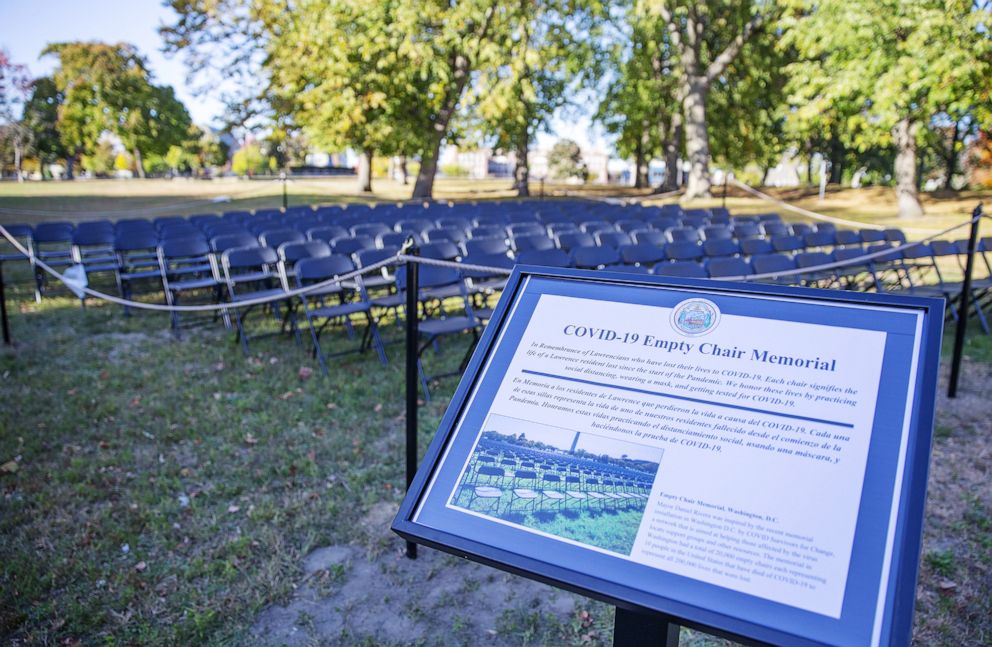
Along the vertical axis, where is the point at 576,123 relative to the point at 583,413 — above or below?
above

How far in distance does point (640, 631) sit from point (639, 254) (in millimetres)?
6638

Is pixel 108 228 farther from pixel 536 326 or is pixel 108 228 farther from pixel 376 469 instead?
pixel 536 326

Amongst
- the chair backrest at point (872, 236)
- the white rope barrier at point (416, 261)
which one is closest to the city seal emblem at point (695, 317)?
the white rope barrier at point (416, 261)

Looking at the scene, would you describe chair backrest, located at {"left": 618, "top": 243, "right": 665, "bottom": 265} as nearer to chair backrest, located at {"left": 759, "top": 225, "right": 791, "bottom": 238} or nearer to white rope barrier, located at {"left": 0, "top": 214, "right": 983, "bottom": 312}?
white rope barrier, located at {"left": 0, "top": 214, "right": 983, "bottom": 312}

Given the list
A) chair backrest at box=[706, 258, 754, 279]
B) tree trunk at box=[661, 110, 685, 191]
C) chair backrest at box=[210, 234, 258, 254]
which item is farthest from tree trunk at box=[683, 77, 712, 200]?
chair backrest at box=[706, 258, 754, 279]

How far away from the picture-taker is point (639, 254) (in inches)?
312

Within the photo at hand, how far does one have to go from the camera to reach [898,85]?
→ 56.3 ft

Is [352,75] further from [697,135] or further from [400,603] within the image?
[400,603]

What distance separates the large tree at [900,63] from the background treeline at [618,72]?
5 centimetres

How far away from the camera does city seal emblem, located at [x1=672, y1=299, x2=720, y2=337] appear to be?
170 cm

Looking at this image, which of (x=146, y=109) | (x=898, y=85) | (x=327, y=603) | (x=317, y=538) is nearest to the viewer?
(x=327, y=603)

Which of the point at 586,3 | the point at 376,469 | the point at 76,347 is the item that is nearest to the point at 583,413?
the point at 376,469

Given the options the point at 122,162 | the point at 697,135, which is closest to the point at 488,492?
the point at 697,135

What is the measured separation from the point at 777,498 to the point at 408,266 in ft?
6.29
